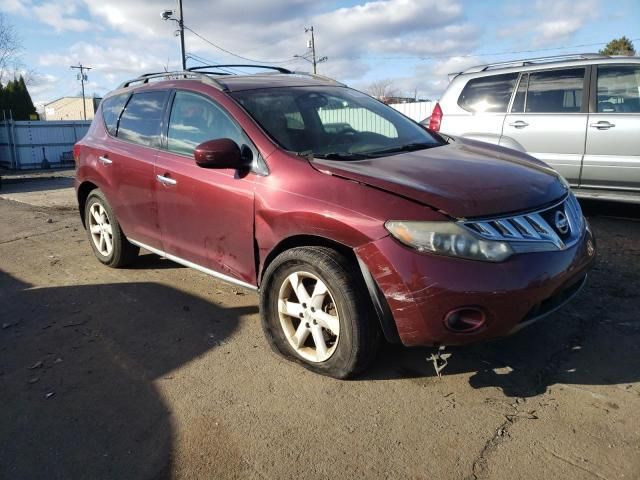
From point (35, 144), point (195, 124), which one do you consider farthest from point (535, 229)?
point (35, 144)

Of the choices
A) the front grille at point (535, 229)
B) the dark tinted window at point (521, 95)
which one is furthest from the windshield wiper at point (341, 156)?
the dark tinted window at point (521, 95)

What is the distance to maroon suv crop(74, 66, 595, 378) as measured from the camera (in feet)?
8.31

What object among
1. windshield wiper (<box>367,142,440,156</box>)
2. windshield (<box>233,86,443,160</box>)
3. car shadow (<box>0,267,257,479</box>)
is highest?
windshield (<box>233,86,443,160</box>)

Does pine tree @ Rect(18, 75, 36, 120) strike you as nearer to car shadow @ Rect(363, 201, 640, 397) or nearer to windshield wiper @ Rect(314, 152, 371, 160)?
windshield wiper @ Rect(314, 152, 371, 160)

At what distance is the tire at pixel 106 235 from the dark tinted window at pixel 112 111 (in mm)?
624

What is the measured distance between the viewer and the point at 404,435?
2.50 metres

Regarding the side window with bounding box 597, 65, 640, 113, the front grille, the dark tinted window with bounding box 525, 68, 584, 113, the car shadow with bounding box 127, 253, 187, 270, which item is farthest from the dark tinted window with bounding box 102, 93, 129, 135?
the side window with bounding box 597, 65, 640, 113

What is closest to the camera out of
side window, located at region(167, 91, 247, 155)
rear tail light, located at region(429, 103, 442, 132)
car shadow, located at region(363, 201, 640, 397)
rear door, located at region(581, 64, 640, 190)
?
car shadow, located at region(363, 201, 640, 397)

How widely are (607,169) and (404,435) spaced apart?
468 centimetres

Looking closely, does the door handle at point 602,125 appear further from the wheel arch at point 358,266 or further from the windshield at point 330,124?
the wheel arch at point 358,266

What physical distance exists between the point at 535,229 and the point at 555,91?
166 inches

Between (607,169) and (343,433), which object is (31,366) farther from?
(607,169)

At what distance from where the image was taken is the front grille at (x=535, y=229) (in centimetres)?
255

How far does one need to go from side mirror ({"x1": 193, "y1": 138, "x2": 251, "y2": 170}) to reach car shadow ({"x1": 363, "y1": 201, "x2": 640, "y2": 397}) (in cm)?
150
